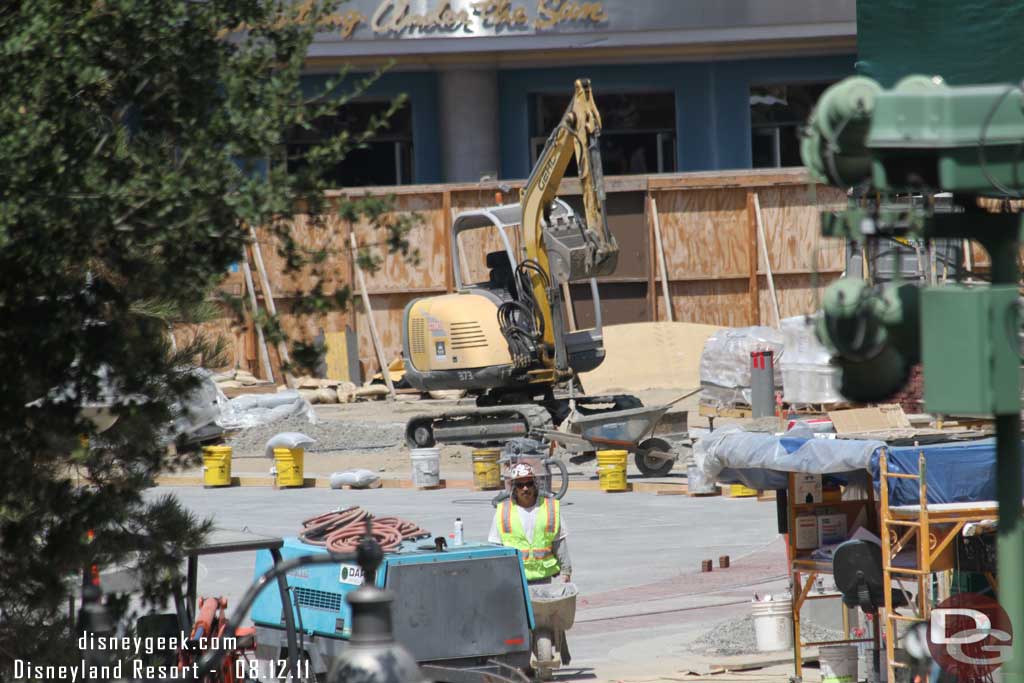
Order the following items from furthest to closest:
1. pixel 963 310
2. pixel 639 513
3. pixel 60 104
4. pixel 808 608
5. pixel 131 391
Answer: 1. pixel 639 513
2. pixel 808 608
3. pixel 131 391
4. pixel 60 104
5. pixel 963 310

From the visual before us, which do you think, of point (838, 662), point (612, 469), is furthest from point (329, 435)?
point (838, 662)

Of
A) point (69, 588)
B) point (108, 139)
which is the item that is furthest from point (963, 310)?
point (69, 588)

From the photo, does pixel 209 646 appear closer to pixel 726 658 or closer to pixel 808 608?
pixel 726 658

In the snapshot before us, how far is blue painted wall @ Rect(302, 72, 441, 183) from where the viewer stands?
38.3 m

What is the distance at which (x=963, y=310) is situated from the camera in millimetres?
5520

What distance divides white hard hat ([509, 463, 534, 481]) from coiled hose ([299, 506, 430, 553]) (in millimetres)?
795

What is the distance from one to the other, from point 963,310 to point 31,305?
380cm

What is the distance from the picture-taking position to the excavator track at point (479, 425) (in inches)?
931

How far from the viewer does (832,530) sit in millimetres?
12188

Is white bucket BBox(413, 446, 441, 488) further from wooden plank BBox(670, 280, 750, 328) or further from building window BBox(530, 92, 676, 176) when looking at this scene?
building window BBox(530, 92, 676, 176)

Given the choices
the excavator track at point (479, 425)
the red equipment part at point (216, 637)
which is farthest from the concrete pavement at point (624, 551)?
the red equipment part at point (216, 637)

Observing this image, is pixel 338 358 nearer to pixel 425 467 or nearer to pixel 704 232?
pixel 704 232

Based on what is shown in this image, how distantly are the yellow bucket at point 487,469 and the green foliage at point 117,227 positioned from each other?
44.4ft

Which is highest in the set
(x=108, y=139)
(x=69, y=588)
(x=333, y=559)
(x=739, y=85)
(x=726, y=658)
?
(x=739, y=85)
